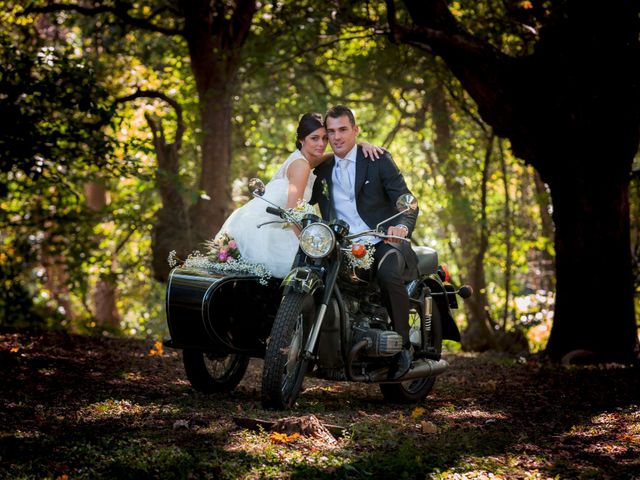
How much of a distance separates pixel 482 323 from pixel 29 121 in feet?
29.0

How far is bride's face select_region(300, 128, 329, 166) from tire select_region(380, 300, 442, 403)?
1.57 meters

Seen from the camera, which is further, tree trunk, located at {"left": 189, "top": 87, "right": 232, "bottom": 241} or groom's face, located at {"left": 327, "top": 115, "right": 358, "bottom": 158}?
tree trunk, located at {"left": 189, "top": 87, "right": 232, "bottom": 241}

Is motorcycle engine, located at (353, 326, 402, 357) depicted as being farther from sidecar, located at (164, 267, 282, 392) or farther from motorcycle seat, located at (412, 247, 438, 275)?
motorcycle seat, located at (412, 247, 438, 275)

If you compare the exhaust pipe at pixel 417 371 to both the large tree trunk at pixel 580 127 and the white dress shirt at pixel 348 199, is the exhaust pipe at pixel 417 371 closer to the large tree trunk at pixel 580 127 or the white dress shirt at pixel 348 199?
the white dress shirt at pixel 348 199

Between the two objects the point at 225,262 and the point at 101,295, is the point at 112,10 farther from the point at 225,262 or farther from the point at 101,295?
the point at 101,295

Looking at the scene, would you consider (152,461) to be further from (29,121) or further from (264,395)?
(29,121)

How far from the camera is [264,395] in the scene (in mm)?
5352

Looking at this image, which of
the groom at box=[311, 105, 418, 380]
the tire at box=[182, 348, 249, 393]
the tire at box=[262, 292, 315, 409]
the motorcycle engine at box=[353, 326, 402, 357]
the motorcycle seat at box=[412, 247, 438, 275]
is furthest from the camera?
the motorcycle seat at box=[412, 247, 438, 275]

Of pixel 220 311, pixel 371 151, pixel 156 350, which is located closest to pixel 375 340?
pixel 220 311

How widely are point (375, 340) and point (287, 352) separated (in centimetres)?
85

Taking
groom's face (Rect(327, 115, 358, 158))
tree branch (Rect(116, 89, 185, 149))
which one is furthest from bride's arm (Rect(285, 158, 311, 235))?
tree branch (Rect(116, 89, 185, 149))

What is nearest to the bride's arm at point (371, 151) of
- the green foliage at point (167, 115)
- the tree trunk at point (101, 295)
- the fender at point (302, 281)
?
the fender at point (302, 281)

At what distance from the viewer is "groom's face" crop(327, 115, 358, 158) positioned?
6.32 m

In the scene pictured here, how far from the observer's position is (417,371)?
6.29 meters
